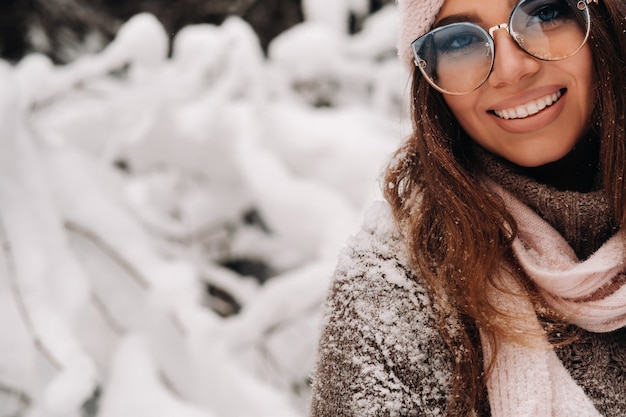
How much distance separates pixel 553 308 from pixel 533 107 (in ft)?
1.14

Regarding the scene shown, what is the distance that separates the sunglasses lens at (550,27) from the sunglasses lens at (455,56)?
57 mm

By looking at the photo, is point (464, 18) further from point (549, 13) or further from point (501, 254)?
point (501, 254)

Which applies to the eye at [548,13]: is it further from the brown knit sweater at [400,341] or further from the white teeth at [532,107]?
the brown knit sweater at [400,341]

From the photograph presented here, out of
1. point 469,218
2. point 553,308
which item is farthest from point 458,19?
point 553,308

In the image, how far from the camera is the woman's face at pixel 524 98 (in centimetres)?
111

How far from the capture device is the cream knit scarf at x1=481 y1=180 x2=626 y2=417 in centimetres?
108

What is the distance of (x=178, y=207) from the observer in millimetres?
3396

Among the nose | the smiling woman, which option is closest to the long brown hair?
the smiling woman

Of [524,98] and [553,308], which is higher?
[524,98]

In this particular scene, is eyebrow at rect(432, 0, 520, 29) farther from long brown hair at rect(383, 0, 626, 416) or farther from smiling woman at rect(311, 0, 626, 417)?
long brown hair at rect(383, 0, 626, 416)

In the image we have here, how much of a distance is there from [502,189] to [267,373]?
5.81 ft

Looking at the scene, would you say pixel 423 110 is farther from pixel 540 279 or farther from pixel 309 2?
pixel 309 2

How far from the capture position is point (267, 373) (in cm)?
274

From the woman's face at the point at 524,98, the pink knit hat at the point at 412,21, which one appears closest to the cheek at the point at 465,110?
the woman's face at the point at 524,98
